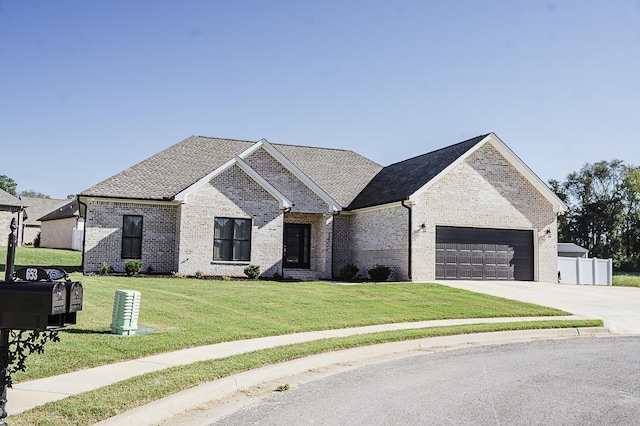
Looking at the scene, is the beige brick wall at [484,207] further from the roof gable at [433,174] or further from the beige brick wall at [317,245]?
the beige brick wall at [317,245]

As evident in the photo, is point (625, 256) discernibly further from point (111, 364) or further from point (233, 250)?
point (111, 364)

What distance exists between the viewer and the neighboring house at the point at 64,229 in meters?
47.5

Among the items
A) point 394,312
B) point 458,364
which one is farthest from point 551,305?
point 458,364

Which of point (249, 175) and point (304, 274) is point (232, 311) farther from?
point (304, 274)

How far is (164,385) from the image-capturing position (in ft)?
24.5

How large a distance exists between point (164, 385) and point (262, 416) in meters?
1.44

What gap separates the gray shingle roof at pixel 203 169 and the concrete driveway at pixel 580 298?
9.61 meters

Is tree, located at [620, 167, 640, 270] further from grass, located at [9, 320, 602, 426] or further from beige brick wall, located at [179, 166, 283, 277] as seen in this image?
grass, located at [9, 320, 602, 426]

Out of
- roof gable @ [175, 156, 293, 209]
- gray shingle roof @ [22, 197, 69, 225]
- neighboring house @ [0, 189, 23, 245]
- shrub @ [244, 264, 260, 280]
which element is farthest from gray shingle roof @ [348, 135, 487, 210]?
gray shingle roof @ [22, 197, 69, 225]

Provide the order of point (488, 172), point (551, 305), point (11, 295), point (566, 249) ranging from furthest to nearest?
point (566, 249)
point (488, 172)
point (551, 305)
point (11, 295)

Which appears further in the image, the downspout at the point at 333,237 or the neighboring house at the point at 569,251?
the neighboring house at the point at 569,251

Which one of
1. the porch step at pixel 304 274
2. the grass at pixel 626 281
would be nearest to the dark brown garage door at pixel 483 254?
the porch step at pixel 304 274

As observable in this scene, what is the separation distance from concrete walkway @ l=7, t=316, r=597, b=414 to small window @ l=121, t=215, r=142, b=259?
1482cm

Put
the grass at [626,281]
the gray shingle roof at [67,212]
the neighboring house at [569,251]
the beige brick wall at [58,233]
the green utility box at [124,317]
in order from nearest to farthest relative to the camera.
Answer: the green utility box at [124,317] → the grass at [626,281] → the gray shingle roof at [67,212] → the beige brick wall at [58,233] → the neighboring house at [569,251]
